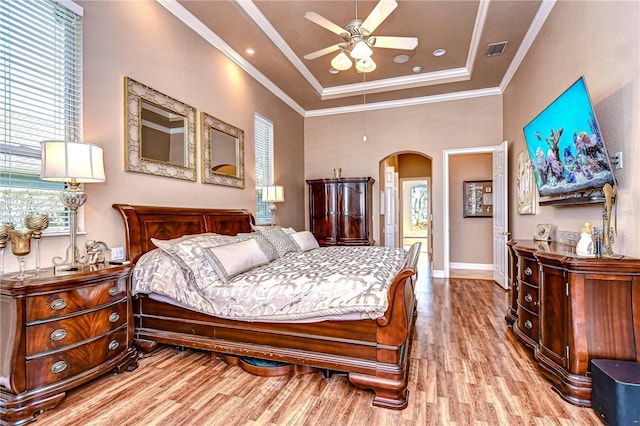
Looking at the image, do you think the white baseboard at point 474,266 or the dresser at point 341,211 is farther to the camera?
the white baseboard at point 474,266

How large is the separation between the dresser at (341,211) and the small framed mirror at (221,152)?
1800mm

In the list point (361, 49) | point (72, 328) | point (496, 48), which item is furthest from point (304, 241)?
point (496, 48)

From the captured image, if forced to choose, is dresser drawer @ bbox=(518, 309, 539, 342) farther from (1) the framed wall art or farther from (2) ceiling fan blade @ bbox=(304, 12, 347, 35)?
(1) the framed wall art

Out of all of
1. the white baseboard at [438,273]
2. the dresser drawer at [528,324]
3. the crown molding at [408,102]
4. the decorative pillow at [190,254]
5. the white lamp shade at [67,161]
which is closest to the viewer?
the white lamp shade at [67,161]

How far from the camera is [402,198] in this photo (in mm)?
8727

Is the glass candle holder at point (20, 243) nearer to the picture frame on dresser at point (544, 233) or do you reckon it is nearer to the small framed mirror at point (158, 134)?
the small framed mirror at point (158, 134)

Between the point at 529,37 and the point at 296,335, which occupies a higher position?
the point at 529,37

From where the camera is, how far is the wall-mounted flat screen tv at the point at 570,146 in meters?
2.15


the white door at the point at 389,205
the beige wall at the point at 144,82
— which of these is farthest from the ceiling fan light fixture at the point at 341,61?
the white door at the point at 389,205

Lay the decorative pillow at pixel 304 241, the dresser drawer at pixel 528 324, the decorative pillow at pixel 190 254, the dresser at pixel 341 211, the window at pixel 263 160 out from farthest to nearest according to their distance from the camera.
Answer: the dresser at pixel 341 211 < the window at pixel 263 160 < the decorative pillow at pixel 304 241 < the dresser drawer at pixel 528 324 < the decorative pillow at pixel 190 254

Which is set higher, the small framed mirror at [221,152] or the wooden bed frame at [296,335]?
the small framed mirror at [221,152]

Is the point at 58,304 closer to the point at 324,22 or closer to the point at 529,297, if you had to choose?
the point at 324,22

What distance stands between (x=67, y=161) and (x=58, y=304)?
882 mm

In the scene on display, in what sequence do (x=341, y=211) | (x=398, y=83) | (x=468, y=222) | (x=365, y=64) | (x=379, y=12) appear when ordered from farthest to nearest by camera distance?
1. (x=468, y=222)
2. (x=341, y=211)
3. (x=398, y=83)
4. (x=365, y=64)
5. (x=379, y=12)
